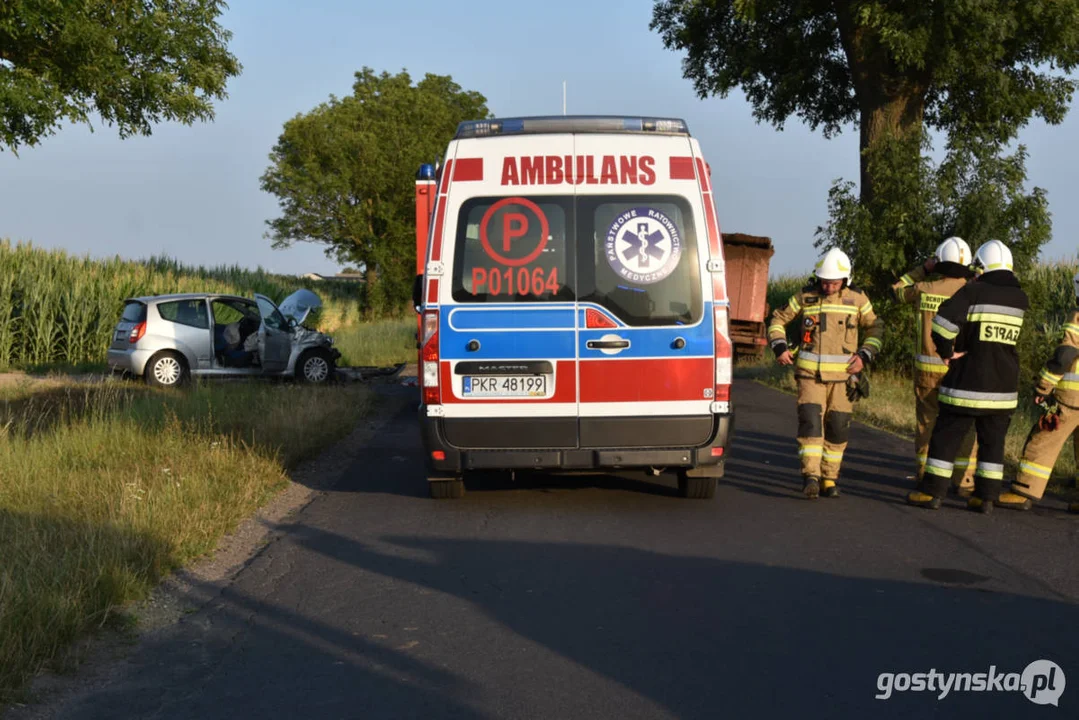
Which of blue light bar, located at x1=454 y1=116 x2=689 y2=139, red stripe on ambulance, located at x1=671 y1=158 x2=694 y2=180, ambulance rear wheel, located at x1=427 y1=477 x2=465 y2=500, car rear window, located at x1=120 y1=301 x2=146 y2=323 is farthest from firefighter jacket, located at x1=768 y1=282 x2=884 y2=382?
car rear window, located at x1=120 y1=301 x2=146 y2=323

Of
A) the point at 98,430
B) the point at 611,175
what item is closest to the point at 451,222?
the point at 611,175

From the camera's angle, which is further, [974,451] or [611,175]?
[974,451]

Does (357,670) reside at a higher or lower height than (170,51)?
lower

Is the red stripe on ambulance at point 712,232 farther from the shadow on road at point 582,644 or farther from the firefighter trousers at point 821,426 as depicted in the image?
the shadow on road at point 582,644

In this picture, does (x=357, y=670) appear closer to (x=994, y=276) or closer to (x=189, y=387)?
(x=994, y=276)

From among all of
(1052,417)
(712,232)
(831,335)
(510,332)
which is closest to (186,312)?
(510,332)

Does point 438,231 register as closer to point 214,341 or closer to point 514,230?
point 514,230

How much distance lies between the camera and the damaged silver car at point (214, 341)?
1828cm

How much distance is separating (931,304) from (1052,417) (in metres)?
1.34

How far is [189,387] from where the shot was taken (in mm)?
17656

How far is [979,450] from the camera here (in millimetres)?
8250

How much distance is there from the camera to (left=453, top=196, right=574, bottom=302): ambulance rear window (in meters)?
7.79

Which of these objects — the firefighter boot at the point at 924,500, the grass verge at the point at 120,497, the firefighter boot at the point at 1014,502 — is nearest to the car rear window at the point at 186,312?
the grass verge at the point at 120,497

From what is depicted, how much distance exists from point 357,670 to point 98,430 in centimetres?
655
